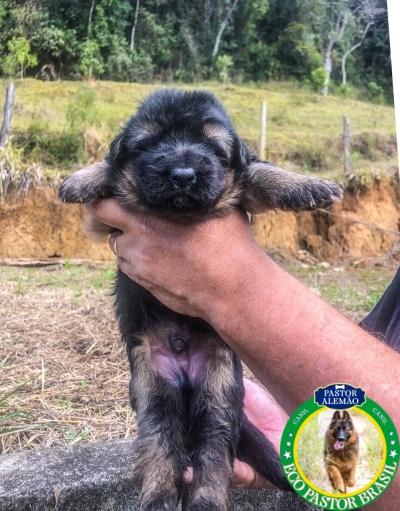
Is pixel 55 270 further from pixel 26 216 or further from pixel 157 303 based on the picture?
pixel 157 303

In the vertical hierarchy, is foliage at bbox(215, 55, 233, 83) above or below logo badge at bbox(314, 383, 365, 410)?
above

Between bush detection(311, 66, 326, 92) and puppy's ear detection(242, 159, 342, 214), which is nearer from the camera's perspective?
puppy's ear detection(242, 159, 342, 214)

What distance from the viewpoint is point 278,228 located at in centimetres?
708

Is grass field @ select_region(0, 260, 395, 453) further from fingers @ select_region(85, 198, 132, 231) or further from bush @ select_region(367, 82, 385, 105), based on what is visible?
bush @ select_region(367, 82, 385, 105)

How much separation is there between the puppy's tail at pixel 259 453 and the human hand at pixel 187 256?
508mm

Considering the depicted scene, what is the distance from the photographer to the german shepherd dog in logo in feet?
2.36

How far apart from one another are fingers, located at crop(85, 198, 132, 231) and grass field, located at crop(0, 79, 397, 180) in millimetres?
2660

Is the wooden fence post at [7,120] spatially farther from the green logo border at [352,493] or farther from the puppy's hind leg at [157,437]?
the green logo border at [352,493]

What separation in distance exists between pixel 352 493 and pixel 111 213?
0.95m

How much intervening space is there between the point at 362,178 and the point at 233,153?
19.8ft

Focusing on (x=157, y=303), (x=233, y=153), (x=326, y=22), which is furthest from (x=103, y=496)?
(x=326, y=22)

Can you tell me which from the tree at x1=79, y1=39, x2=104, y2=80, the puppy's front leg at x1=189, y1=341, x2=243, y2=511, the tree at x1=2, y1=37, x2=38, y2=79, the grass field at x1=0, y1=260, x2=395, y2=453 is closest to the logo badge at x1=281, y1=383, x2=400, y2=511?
the puppy's front leg at x1=189, y1=341, x2=243, y2=511

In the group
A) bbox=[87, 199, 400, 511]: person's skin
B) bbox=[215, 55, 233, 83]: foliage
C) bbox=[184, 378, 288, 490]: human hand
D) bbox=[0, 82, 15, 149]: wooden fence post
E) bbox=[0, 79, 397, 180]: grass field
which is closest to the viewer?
bbox=[87, 199, 400, 511]: person's skin

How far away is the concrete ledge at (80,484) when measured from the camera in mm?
1530
